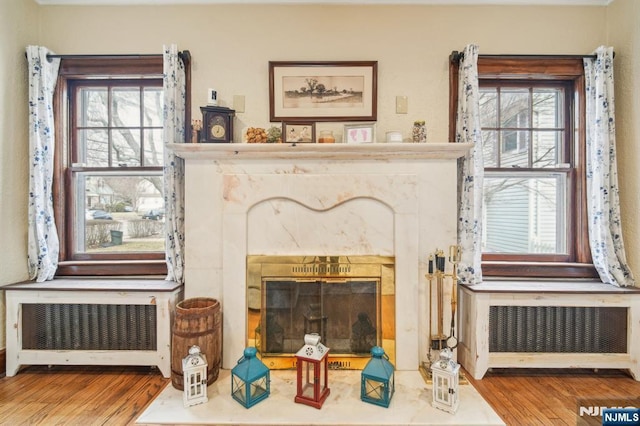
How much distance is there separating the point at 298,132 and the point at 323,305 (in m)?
1.25

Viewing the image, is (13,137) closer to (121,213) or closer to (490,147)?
(121,213)

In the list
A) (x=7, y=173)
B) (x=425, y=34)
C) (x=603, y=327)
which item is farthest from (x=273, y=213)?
(x=603, y=327)

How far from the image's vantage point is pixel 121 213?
240cm

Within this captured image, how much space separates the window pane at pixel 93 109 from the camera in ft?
7.80

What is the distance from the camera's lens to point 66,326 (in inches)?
79.4

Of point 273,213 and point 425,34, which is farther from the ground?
point 425,34

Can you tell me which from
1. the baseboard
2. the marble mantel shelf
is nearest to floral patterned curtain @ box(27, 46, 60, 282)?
the baseboard

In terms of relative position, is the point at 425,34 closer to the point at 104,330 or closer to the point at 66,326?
the point at 104,330

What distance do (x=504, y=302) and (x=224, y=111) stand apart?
90.3 inches

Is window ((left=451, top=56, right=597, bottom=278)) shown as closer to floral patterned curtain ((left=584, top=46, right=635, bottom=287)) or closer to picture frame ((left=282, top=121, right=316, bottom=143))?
floral patterned curtain ((left=584, top=46, right=635, bottom=287))

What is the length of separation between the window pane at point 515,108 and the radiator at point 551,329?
1405 mm

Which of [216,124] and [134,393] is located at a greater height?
[216,124]

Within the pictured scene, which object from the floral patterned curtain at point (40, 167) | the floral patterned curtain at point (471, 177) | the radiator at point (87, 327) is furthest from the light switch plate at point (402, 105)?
the floral patterned curtain at point (40, 167)

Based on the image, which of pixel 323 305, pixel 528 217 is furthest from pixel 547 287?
pixel 323 305
